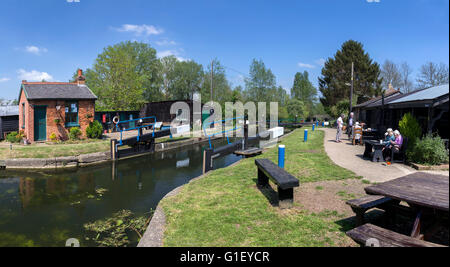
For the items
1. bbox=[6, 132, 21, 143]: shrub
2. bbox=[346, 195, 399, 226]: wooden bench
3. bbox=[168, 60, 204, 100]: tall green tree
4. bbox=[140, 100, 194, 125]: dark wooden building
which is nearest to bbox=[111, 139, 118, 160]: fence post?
bbox=[6, 132, 21, 143]: shrub

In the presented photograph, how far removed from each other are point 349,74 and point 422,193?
43805 millimetres

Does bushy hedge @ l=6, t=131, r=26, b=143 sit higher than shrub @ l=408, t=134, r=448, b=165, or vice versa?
shrub @ l=408, t=134, r=448, b=165

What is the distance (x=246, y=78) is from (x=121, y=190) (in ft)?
140

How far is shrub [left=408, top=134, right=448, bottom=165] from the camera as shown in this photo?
11.4 ft

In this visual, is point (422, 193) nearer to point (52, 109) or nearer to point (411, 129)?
point (411, 129)

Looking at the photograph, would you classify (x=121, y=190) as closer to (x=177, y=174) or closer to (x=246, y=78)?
(x=177, y=174)

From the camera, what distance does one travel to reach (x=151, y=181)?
33.3 ft

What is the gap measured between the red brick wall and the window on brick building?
0.23m

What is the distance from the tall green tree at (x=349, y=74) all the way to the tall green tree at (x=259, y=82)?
1006cm

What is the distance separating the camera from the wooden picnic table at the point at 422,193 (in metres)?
2.78

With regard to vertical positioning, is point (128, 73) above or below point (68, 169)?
above

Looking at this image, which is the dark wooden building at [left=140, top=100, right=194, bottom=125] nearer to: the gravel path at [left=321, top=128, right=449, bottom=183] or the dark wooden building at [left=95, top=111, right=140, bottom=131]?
the dark wooden building at [left=95, top=111, right=140, bottom=131]

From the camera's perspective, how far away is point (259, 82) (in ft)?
159
